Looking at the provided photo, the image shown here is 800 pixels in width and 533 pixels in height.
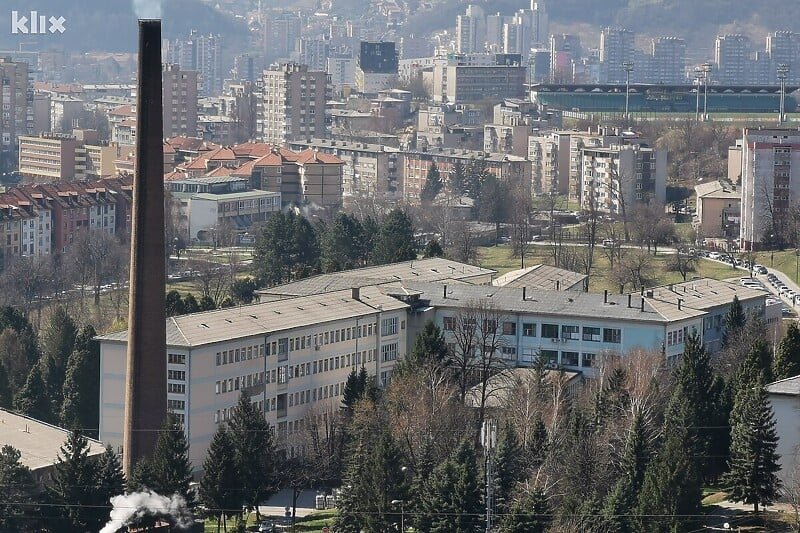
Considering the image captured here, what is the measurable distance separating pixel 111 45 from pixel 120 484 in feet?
515

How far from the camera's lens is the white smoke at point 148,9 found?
37.6 meters

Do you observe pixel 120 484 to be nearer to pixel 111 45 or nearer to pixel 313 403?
pixel 313 403

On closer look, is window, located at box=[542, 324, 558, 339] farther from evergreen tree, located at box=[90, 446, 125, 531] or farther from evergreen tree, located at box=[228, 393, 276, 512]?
evergreen tree, located at box=[90, 446, 125, 531]

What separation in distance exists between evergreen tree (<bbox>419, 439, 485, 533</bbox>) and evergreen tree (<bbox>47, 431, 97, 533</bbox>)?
5154 millimetres

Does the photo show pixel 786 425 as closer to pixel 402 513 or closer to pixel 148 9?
pixel 402 513

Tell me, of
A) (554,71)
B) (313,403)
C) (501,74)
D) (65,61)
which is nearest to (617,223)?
(313,403)

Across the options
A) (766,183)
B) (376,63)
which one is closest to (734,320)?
(766,183)

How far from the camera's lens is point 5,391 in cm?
4284

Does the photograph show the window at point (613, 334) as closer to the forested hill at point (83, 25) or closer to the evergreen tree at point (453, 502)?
the evergreen tree at point (453, 502)

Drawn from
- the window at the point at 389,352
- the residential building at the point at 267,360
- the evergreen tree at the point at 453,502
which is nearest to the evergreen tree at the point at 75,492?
the residential building at the point at 267,360

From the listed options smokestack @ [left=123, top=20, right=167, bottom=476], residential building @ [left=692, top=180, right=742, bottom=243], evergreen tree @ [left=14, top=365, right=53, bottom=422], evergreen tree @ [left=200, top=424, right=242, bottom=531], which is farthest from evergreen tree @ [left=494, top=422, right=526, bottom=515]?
residential building @ [left=692, top=180, right=742, bottom=243]

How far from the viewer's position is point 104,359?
128 feet

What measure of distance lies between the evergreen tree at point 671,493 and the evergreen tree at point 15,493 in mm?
9254

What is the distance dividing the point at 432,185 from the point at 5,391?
4476 centimetres
